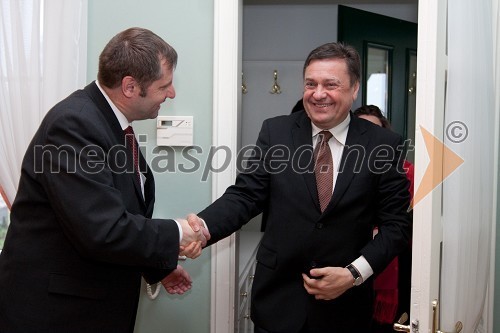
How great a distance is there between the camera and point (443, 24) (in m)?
1.32

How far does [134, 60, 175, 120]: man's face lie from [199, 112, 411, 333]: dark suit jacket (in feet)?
1.41

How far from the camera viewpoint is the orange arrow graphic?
1.28 metres

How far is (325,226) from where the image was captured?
1645mm

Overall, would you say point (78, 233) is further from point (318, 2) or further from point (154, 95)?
point (318, 2)

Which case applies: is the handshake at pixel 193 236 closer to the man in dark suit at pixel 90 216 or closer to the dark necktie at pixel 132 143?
the man in dark suit at pixel 90 216

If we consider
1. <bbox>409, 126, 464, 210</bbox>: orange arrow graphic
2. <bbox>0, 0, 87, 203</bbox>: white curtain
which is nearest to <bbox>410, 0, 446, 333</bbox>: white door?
<bbox>409, 126, 464, 210</bbox>: orange arrow graphic

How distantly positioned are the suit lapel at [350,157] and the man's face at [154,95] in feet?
2.00

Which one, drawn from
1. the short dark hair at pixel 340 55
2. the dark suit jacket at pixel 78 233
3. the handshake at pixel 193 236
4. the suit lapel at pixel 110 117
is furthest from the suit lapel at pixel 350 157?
the suit lapel at pixel 110 117

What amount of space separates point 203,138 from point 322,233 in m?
0.65

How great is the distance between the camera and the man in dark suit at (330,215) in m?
1.65

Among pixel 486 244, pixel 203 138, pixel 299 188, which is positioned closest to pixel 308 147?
pixel 299 188

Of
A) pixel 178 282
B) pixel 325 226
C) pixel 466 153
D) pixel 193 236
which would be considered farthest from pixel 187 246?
pixel 466 153

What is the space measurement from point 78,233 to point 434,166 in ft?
3.11

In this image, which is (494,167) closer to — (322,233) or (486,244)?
(486,244)
